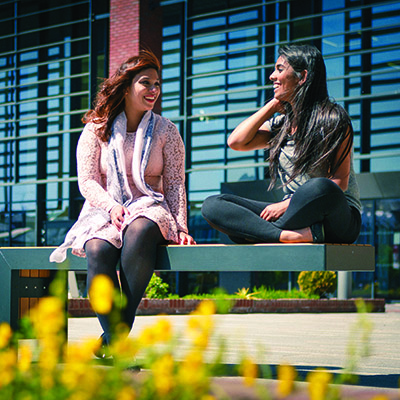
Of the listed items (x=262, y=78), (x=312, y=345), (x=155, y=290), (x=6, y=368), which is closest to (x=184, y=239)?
(x=6, y=368)

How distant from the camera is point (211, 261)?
3717 millimetres

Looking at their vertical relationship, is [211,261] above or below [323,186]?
below

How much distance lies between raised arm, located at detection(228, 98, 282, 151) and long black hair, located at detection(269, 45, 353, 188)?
89 mm

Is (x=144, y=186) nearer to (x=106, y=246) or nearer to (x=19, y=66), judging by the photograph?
(x=106, y=246)

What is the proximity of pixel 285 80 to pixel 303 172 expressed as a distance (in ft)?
1.66

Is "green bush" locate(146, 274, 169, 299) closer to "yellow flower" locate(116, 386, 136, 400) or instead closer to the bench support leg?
the bench support leg

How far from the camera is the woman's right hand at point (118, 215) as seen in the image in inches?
160

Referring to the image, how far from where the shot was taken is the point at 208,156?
19578 mm

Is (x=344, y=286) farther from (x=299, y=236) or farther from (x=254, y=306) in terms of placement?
(x=299, y=236)

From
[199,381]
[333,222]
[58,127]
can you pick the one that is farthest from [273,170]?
[58,127]

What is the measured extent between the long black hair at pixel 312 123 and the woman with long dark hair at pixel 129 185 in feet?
2.42

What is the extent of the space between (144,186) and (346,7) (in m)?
15.2

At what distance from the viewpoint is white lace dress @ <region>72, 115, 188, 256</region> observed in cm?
432

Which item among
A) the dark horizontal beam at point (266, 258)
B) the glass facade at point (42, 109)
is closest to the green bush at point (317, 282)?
the glass facade at point (42, 109)
